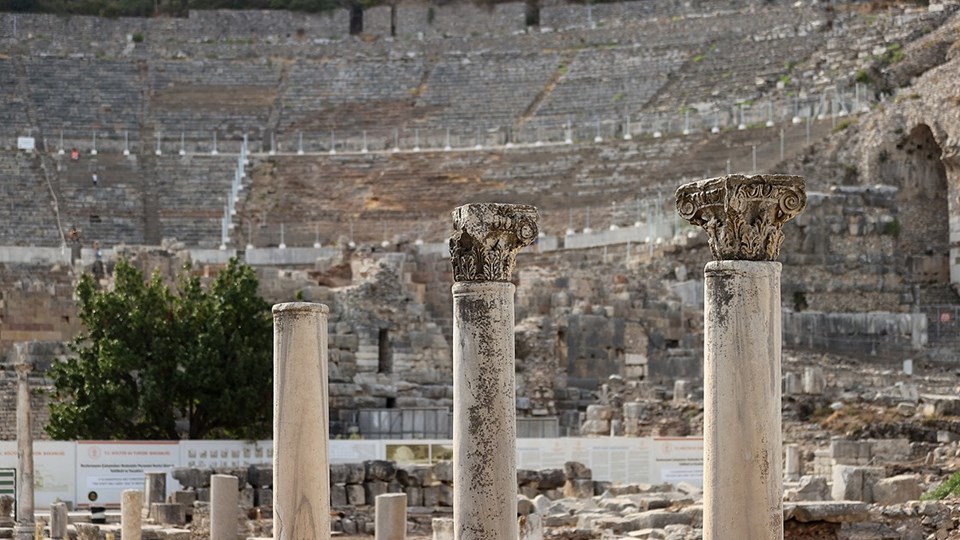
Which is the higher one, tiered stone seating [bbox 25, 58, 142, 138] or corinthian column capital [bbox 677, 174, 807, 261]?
tiered stone seating [bbox 25, 58, 142, 138]

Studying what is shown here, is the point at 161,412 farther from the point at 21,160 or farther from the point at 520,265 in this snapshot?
the point at 21,160

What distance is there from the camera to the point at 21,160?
198 ft

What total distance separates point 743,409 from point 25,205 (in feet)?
142

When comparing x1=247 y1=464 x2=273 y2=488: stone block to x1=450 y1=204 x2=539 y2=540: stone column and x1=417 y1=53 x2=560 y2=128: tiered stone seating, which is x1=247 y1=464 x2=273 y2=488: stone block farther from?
x1=417 y1=53 x2=560 y2=128: tiered stone seating

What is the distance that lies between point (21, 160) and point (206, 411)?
90.3 feet

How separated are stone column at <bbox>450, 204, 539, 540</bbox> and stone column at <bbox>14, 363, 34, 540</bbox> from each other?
11.4 m

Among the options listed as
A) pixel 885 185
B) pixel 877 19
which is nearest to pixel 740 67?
pixel 877 19

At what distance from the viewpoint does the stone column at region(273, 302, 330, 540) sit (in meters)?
18.6

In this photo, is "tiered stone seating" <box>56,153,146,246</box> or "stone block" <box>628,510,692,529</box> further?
"tiered stone seating" <box>56,153,146,246</box>

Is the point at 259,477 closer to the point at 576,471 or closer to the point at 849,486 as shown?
the point at 576,471

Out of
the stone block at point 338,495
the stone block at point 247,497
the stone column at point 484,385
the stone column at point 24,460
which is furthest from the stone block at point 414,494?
the stone column at point 484,385

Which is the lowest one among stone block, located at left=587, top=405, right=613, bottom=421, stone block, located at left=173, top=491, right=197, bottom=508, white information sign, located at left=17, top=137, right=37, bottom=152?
stone block, located at left=173, top=491, right=197, bottom=508

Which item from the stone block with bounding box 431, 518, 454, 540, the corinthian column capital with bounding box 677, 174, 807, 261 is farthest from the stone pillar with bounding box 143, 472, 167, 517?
the corinthian column capital with bounding box 677, 174, 807, 261

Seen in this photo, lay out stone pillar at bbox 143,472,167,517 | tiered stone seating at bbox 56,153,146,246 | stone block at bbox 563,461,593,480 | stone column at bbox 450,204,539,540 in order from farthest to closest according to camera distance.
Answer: tiered stone seating at bbox 56,153,146,246 < stone block at bbox 563,461,593,480 < stone pillar at bbox 143,472,167,517 < stone column at bbox 450,204,539,540
